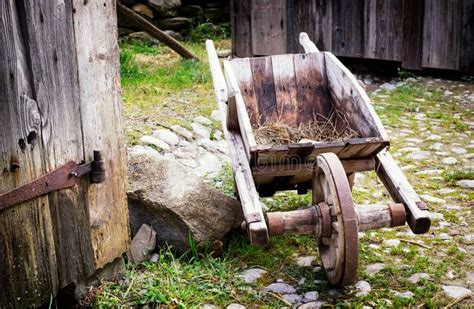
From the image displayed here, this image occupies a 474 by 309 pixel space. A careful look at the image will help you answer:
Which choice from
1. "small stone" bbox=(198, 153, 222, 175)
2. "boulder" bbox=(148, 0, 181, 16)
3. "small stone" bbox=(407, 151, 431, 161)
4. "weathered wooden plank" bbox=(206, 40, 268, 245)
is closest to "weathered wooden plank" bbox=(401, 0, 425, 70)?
"small stone" bbox=(407, 151, 431, 161)

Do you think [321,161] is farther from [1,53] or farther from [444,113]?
[444,113]

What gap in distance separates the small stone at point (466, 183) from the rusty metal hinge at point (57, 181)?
308 cm

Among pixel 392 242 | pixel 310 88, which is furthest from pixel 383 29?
pixel 392 242

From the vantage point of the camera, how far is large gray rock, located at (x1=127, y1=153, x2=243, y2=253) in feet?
12.8

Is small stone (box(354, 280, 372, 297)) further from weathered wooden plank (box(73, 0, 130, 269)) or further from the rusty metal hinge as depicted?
the rusty metal hinge

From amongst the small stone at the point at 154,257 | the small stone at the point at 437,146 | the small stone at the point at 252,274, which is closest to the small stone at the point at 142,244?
the small stone at the point at 154,257

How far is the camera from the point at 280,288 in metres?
3.63

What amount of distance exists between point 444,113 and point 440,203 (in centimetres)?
248

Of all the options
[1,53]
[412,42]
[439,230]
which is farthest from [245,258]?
[412,42]

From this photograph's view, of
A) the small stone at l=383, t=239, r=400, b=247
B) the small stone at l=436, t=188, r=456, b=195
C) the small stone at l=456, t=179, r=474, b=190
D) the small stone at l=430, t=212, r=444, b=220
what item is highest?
the small stone at l=456, t=179, r=474, b=190

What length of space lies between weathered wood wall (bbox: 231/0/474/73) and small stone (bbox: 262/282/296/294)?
16.9 feet

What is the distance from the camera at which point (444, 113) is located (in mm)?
6973

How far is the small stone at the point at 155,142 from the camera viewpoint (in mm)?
5633

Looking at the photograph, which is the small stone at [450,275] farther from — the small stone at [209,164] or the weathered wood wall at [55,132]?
the small stone at [209,164]
